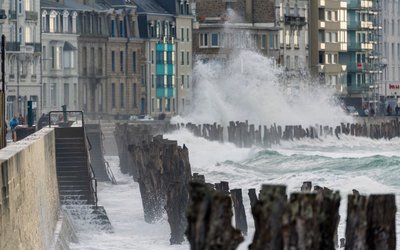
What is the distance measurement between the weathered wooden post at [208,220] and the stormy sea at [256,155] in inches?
586

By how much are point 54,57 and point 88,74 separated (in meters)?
5.93

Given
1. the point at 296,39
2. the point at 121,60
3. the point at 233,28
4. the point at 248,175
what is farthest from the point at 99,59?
the point at 248,175

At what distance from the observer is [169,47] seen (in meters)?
131

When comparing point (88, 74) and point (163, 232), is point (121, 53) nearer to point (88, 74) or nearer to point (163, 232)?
point (88, 74)

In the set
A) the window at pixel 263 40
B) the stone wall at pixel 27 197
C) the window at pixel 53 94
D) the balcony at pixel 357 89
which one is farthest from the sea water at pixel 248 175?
the balcony at pixel 357 89

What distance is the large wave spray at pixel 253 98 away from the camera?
116938 mm

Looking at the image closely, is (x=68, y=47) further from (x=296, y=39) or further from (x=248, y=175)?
(x=248, y=175)

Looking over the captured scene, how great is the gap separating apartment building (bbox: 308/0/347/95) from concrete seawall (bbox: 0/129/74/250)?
111905 mm

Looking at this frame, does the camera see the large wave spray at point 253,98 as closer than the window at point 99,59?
Yes

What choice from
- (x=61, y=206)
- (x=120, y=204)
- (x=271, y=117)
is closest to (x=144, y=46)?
(x=271, y=117)

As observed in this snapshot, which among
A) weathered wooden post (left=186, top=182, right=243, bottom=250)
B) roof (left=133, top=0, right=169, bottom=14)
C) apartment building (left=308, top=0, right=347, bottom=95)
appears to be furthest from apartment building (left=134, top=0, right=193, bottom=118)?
weathered wooden post (left=186, top=182, right=243, bottom=250)

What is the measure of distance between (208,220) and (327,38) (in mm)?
139547

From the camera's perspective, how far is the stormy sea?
4119 cm

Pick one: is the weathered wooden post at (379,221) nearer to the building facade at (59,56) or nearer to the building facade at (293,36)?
the building facade at (59,56)
